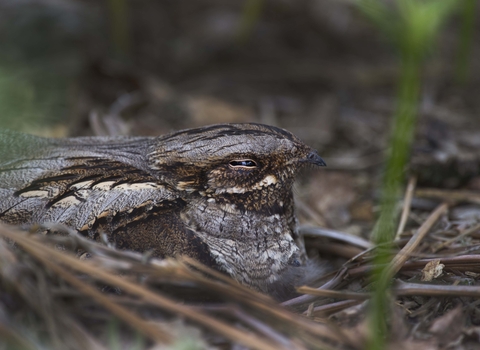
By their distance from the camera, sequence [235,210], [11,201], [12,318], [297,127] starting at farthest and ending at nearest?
[297,127] → [235,210] → [11,201] → [12,318]

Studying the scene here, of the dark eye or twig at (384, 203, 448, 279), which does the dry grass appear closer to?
twig at (384, 203, 448, 279)

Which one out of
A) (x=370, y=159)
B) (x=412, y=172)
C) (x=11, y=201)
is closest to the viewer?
(x=11, y=201)

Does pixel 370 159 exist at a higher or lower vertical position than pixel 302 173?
lower

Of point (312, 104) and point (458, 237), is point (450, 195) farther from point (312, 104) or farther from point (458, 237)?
point (312, 104)

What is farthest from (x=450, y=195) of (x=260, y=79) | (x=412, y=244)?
(x=260, y=79)

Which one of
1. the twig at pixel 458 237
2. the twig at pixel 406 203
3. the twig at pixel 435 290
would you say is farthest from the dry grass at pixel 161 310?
the twig at pixel 406 203

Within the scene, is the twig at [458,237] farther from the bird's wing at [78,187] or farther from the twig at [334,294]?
the bird's wing at [78,187]

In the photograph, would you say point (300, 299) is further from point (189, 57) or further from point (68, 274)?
point (189, 57)

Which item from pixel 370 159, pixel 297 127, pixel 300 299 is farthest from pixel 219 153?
pixel 297 127
